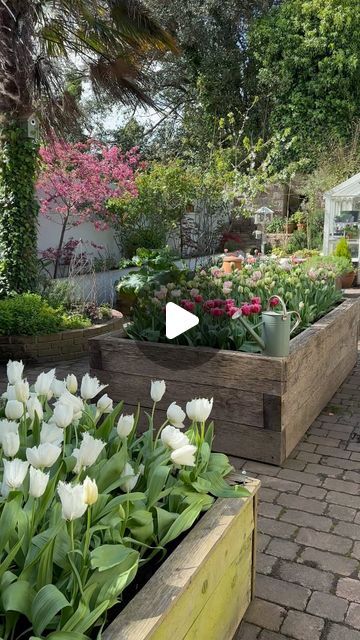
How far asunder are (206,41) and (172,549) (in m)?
17.9

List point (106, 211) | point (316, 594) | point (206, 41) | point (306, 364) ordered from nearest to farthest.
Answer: point (316, 594) → point (306, 364) → point (106, 211) → point (206, 41)

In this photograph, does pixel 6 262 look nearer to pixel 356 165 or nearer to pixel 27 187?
pixel 27 187

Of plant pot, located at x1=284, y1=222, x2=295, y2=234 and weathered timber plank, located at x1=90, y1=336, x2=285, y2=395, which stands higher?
plant pot, located at x1=284, y1=222, x2=295, y2=234

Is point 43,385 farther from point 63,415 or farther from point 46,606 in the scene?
point 46,606

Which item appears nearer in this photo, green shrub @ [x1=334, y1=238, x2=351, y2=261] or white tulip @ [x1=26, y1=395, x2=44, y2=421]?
white tulip @ [x1=26, y1=395, x2=44, y2=421]

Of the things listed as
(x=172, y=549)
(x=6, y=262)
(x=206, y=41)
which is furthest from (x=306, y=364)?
(x=206, y=41)

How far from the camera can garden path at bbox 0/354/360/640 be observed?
199 cm

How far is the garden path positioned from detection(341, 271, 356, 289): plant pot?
254 inches

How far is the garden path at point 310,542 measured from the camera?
1991 millimetres

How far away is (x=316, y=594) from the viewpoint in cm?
214

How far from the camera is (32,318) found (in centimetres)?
571

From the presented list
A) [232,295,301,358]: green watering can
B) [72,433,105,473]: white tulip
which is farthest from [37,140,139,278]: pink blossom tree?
[72,433,105,473]: white tulip

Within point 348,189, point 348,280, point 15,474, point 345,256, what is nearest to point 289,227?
point 348,189

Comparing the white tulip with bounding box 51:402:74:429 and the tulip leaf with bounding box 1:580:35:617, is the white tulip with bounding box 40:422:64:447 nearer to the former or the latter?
the white tulip with bounding box 51:402:74:429
